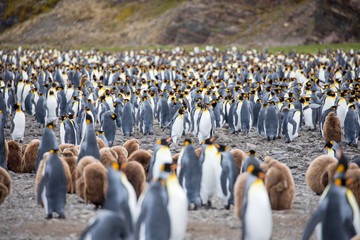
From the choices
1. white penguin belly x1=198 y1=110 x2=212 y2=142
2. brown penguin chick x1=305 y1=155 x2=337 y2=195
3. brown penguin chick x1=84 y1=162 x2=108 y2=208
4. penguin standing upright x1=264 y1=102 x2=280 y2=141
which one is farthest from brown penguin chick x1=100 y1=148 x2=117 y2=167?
penguin standing upright x1=264 y1=102 x2=280 y2=141

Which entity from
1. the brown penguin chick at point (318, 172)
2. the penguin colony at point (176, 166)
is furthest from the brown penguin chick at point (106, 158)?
the brown penguin chick at point (318, 172)

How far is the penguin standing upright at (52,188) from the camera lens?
17.1 ft

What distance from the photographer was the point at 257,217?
424cm

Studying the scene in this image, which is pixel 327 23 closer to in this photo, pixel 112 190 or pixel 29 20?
pixel 112 190

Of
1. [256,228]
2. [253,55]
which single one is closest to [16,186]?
[256,228]

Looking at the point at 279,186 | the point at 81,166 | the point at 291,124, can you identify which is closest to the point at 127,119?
the point at 291,124

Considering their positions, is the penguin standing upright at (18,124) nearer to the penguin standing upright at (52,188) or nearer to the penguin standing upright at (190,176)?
the penguin standing upright at (52,188)

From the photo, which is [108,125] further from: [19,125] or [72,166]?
[72,166]

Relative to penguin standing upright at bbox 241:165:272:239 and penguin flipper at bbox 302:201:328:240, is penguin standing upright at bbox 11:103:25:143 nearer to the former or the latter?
penguin standing upright at bbox 241:165:272:239

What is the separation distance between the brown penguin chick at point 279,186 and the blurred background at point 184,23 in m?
29.9

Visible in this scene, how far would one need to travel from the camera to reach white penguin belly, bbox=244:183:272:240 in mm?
4242

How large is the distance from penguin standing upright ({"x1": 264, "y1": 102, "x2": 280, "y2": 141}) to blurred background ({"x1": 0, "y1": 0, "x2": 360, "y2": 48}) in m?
24.7

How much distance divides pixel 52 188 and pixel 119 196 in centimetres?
133

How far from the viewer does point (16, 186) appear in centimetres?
698
